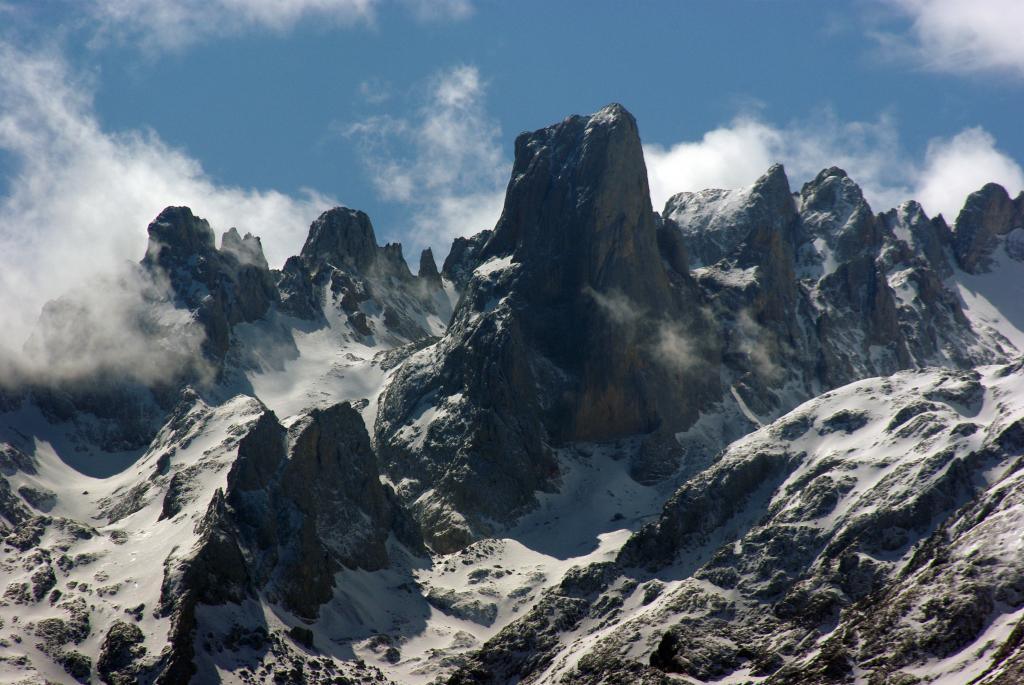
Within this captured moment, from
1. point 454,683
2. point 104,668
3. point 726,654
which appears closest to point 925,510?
point 726,654

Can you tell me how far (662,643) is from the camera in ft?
608

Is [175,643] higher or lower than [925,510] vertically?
higher

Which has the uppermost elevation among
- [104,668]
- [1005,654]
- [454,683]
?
A: [104,668]

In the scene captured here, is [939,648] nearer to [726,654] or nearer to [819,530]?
[726,654]

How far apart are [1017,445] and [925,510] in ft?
45.2

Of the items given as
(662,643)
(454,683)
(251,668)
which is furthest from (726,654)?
(251,668)

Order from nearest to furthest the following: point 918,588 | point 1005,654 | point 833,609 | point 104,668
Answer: point 1005,654
point 918,588
point 833,609
point 104,668

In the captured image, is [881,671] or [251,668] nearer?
[881,671]

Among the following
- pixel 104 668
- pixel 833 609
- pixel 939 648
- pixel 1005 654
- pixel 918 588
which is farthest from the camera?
pixel 104 668

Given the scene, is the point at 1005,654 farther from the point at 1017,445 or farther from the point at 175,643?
the point at 175,643

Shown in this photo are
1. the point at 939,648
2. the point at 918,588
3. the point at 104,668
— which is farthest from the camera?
the point at 104,668

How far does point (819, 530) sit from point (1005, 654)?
186 feet

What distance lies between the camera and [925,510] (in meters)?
190

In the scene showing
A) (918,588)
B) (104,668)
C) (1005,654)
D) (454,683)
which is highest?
(104,668)
